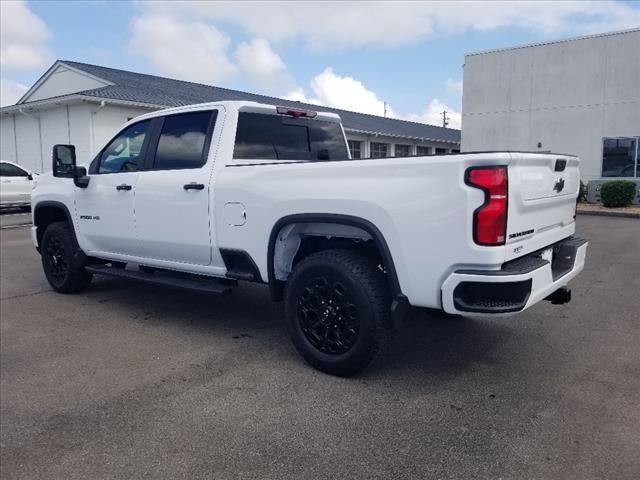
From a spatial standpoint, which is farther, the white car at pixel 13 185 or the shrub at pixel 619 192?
the shrub at pixel 619 192

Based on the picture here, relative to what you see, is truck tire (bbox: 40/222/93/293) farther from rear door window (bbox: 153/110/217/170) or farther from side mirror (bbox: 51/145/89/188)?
rear door window (bbox: 153/110/217/170)

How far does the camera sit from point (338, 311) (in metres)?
3.81

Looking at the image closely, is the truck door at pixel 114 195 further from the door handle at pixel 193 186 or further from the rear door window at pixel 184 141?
the door handle at pixel 193 186

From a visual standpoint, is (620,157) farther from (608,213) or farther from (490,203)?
(490,203)

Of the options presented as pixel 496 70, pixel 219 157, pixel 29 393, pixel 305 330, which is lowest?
pixel 29 393

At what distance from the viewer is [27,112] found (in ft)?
69.6

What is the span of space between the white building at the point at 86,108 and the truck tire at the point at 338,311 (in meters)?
13.2

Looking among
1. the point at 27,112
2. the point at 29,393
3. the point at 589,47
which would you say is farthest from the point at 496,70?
the point at 29,393

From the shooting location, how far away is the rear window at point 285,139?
4.83 m

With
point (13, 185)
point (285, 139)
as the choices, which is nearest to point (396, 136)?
point (13, 185)

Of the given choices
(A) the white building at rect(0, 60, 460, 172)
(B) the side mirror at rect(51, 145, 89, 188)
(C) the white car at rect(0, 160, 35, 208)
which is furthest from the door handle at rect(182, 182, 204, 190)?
(C) the white car at rect(0, 160, 35, 208)

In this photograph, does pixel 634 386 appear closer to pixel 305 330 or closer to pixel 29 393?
pixel 305 330

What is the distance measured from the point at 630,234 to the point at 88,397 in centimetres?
1165

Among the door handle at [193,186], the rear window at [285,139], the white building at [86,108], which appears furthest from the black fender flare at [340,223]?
the white building at [86,108]
